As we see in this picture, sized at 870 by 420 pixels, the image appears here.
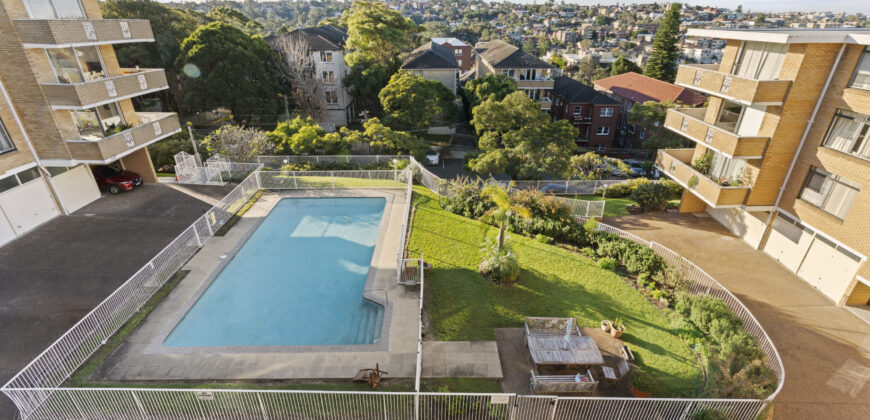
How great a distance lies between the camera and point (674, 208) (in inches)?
909

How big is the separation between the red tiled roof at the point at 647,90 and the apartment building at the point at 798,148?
34.6m

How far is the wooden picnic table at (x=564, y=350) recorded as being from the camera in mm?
11750

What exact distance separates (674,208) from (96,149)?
3110cm

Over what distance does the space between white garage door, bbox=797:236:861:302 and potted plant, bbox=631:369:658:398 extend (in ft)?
32.7

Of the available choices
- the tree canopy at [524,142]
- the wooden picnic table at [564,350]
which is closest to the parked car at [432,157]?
the tree canopy at [524,142]

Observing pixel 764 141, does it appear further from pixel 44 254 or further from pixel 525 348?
pixel 44 254

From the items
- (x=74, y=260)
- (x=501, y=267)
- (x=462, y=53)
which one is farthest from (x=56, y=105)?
(x=462, y=53)

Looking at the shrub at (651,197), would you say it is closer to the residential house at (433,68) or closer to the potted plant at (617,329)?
the potted plant at (617,329)

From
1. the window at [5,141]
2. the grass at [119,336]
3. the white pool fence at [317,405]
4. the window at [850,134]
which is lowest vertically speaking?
the grass at [119,336]

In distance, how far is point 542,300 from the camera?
15148 millimetres

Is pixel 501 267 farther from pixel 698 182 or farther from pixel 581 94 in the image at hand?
pixel 581 94

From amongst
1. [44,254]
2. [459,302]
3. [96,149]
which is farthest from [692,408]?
[96,149]

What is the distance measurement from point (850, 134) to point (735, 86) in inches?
168

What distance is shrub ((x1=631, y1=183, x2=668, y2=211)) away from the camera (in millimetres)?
22656
